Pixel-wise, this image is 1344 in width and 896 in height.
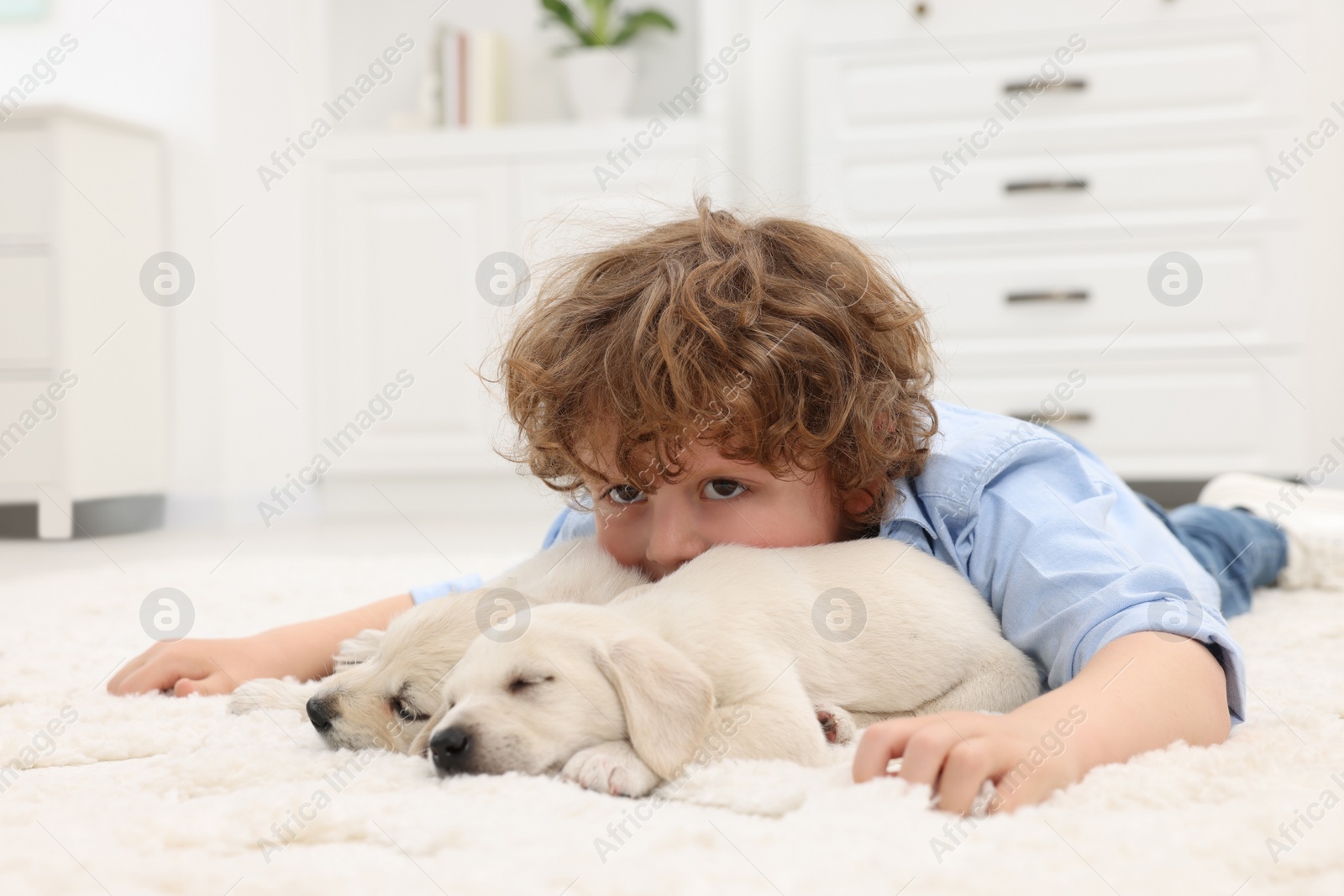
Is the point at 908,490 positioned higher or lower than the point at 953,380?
higher

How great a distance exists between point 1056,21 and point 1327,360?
155 centimetres

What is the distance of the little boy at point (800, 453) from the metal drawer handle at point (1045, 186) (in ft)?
7.16

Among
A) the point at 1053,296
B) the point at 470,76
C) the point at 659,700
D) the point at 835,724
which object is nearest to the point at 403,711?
the point at 659,700

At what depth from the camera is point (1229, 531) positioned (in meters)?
1.85

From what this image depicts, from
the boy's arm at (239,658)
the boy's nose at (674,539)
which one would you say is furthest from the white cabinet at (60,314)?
the boy's nose at (674,539)

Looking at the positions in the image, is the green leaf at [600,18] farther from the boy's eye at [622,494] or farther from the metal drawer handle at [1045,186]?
A: the boy's eye at [622,494]

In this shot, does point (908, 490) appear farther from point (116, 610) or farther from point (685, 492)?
point (116, 610)

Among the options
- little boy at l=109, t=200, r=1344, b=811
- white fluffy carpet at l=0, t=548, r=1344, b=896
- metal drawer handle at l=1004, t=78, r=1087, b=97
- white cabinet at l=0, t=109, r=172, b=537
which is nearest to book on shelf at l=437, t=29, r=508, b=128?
white cabinet at l=0, t=109, r=172, b=537

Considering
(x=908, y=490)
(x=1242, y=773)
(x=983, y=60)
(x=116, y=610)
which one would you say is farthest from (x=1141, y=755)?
(x=983, y=60)

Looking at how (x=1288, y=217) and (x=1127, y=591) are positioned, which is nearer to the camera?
(x=1127, y=591)

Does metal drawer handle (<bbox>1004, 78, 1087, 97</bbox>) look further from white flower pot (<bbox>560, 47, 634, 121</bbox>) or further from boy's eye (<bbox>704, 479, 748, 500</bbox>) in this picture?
boy's eye (<bbox>704, 479, 748, 500</bbox>)

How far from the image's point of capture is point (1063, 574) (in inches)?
37.8

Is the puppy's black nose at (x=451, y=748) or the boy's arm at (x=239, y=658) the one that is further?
the boy's arm at (x=239, y=658)

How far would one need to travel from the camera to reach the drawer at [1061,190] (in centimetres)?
319
